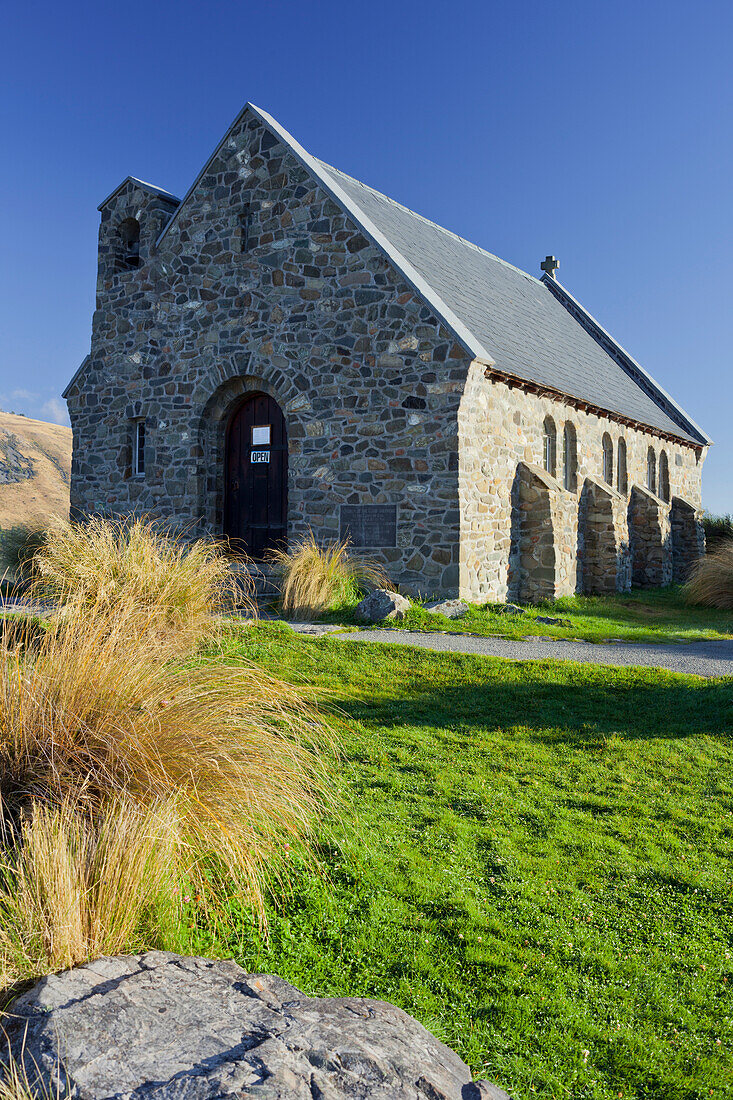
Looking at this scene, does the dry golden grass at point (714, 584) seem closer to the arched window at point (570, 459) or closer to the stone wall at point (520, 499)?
the stone wall at point (520, 499)

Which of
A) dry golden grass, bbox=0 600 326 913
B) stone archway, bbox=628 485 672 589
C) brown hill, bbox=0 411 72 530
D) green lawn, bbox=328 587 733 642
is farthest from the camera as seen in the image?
brown hill, bbox=0 411 72 530

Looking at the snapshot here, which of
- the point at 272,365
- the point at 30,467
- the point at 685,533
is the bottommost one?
the point at 685,533

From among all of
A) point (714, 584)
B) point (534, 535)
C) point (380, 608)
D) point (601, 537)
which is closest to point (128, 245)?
point (534, 535)

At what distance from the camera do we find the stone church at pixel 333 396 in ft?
40.5

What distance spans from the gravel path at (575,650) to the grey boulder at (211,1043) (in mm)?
6560

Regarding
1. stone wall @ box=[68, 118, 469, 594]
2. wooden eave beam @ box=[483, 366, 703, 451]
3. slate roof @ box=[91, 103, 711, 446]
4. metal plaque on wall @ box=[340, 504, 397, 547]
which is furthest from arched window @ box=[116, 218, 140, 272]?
wooden eave beam @ box=[483, 366, 703, 451]

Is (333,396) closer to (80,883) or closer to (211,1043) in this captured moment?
(80,883)

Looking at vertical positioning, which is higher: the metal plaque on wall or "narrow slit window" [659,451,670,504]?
"narrow slit window" [659,451,670,504]

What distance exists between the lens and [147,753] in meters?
3.20

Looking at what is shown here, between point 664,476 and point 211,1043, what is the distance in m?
22.5

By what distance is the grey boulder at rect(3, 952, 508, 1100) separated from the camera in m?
1.76

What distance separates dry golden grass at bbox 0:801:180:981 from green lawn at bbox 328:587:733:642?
25.3 feet

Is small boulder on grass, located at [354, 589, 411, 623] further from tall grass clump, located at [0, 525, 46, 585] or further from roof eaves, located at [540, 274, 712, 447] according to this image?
roof eaves, located at [540, 274, 712, 447]

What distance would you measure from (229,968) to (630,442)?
18.7 m
